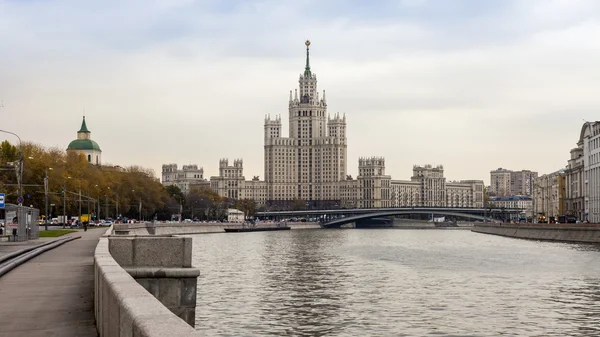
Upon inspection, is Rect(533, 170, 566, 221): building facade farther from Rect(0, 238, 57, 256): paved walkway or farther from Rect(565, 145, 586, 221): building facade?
Rect(0, 238, 57, 256): paved walkway

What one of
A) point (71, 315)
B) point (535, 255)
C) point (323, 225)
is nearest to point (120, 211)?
point (323, 225)

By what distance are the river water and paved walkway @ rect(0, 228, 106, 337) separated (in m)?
4.40

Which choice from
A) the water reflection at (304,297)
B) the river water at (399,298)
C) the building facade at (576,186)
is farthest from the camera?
the building facade at (576,186)

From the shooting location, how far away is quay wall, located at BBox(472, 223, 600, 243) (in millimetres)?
83344

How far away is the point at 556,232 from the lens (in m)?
94.5

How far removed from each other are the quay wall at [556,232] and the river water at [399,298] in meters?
30.5

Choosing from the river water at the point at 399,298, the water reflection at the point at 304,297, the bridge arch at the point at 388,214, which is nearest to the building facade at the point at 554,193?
the bridge arch at the point at 388,214

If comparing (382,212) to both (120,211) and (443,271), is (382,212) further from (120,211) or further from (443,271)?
(443,271)

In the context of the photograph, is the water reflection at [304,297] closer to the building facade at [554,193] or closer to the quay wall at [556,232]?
the quay wall at [556,232]

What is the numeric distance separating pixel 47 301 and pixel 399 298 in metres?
18.7

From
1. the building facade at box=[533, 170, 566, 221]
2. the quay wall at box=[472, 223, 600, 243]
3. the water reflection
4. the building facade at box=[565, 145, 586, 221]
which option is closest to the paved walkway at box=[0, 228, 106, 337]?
the water reflection

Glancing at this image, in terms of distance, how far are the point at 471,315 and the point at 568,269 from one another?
21797 mm

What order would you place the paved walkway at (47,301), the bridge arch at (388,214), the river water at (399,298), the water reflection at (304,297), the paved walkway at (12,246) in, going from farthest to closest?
the bridge arch at (388,214) → the paved walkway at (12,246) → the water reflection at (304,297) → the river water at (399,298) → the paved walkway at (47,301)

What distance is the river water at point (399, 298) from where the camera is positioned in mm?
24422
